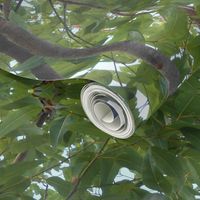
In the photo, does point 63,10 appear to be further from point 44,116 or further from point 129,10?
point 44,116

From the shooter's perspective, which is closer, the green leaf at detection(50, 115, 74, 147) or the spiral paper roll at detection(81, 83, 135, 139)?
the spiral paper roll at detection(81, 83, 135, 139)

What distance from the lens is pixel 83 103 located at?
1.79ft

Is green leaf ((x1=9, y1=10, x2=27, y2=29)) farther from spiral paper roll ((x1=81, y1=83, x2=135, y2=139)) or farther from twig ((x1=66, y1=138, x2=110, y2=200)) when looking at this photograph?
twig ((x1=66, y1=138, x2=110, y2=200))

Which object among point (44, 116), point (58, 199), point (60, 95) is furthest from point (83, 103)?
point (58, 199)

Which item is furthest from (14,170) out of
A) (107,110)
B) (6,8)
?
(6,8)

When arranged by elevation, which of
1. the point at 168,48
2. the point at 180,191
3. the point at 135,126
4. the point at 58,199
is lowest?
the point at 58,199

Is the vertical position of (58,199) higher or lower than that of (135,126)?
lower

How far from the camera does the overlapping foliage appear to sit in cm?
42

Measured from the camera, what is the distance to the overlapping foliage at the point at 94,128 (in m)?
0.42

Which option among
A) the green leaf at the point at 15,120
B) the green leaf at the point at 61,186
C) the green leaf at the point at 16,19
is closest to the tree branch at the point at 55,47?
the green leaf at the point at 16,19

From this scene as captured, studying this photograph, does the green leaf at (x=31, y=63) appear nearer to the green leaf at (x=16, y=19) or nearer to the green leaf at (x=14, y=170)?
the green leaf at (x=16, y=19)

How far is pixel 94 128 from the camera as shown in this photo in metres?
0.61

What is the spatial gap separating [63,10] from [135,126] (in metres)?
0.19

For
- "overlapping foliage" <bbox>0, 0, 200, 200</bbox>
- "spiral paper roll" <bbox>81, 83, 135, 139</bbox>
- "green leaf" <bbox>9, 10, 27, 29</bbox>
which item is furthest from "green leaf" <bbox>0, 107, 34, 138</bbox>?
"green leaf" <bbox>9, 10, 27, 29</bbox>
